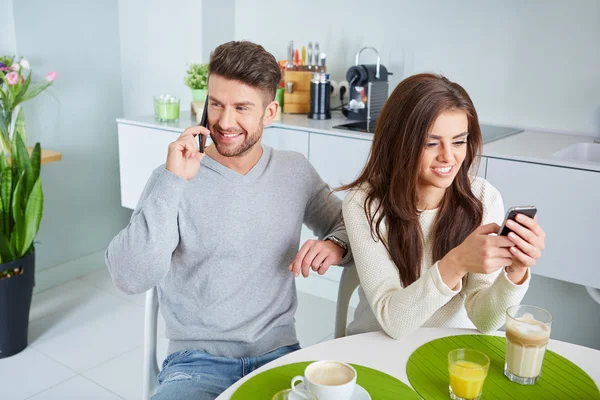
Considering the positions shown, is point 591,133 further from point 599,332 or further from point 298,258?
point 298,258

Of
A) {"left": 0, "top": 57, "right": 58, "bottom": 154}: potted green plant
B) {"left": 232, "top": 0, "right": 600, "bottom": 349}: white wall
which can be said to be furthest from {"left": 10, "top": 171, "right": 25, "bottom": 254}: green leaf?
{"left": 232, "top": 0, "right": 600, "bottom": 349}: white wall

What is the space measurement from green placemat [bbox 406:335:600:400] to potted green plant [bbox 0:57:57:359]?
6.17 ft

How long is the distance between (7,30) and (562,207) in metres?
2.54

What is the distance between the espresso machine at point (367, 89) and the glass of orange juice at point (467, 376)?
1.90 meters

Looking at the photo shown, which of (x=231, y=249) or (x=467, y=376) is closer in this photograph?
(x=467, y=376)

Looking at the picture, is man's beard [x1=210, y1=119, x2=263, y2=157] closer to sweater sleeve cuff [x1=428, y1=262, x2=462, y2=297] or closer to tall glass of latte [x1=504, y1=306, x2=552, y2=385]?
sweater sleeve cuff [x1=428, y1=262, x2=462, y2=297]

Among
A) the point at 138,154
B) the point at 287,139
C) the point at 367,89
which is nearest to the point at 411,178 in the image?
the point at 287,139

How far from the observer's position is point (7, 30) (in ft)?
9.57

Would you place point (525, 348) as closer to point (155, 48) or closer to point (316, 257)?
point (316, 257)

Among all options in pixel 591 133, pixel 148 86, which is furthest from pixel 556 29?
pixel 148 86

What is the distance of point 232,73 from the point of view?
1.46 m

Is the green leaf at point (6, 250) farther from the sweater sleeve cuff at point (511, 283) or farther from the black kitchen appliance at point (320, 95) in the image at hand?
the sweater sleeve cuff at point (511, 283)

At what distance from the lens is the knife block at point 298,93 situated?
3080 mm

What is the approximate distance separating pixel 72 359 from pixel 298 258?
162 centimetres
